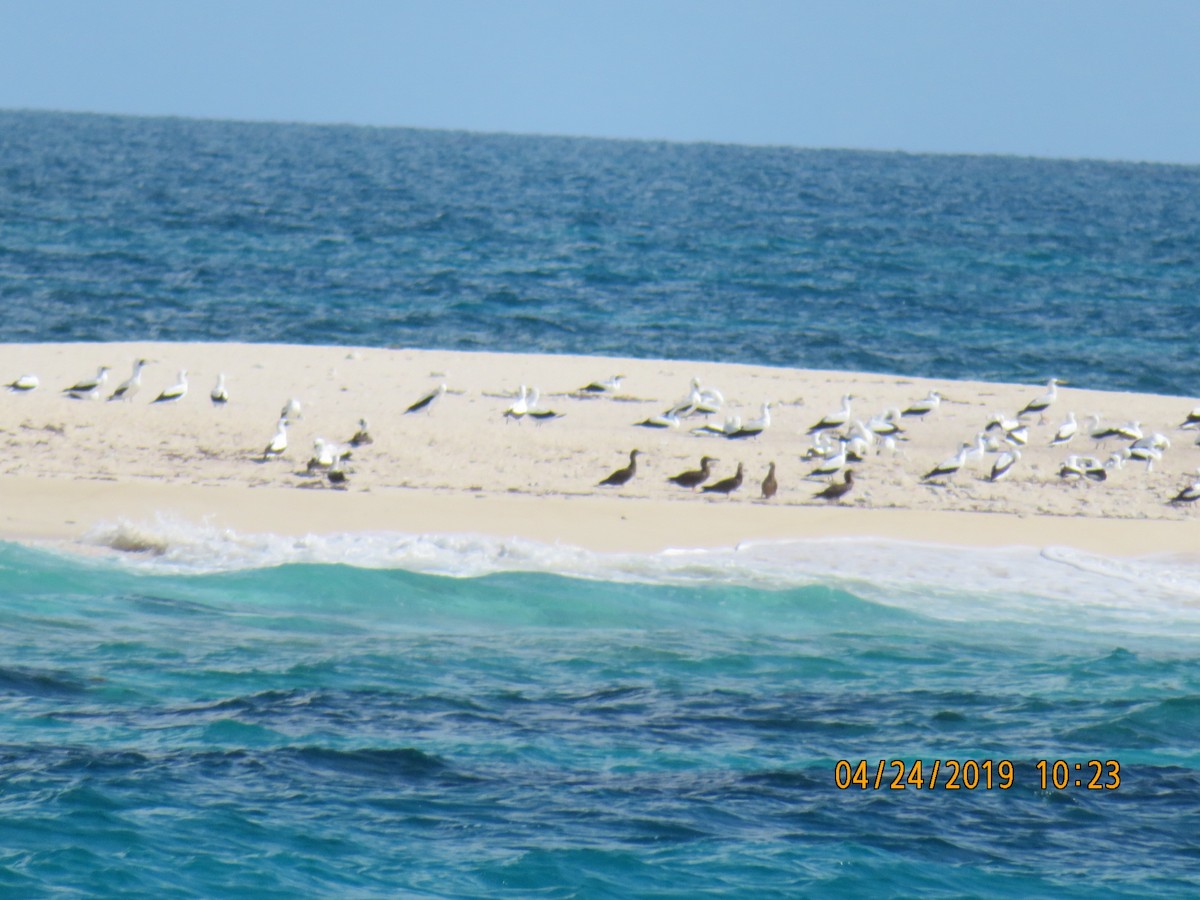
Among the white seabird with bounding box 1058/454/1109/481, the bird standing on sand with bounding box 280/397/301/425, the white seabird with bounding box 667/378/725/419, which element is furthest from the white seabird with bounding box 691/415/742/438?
the bird standing on sand with bounding box 280/397/301/425

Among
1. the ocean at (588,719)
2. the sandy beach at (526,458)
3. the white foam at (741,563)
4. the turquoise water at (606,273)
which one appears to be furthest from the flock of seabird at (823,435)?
the turquoise water at (606,273)

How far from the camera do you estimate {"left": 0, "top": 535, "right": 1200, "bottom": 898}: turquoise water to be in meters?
7.09

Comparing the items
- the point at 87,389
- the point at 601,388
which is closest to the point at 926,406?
the point at 601,388

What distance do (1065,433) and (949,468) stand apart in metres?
2.58

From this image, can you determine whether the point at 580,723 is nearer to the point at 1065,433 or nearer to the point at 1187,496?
the point at 1187,496

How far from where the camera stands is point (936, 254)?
4347 cm

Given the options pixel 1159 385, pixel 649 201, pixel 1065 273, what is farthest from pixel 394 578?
pixel 649 201

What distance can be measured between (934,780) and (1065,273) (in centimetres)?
3403

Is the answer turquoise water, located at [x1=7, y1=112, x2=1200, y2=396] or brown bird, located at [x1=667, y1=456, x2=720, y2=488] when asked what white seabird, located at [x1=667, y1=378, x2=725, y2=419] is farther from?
turquoise water, located at [x1=7, y1=112, x2=1200, y2=396]

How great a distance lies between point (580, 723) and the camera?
8852 millimetres

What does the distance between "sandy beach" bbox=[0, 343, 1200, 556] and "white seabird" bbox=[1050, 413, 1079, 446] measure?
0.09 m

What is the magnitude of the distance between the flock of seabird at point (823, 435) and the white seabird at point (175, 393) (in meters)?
0.01

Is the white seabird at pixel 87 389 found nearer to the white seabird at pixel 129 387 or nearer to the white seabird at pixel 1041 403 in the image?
the white seabird at pixel 129 387

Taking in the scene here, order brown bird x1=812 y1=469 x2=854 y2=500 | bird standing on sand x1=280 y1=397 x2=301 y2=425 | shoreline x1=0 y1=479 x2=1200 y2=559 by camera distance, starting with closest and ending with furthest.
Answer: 1. shoreline x1=0 y1=479 x2=1200 y2=559
2. brown bird x1=812 y1=469 x2=854 y2=500
3. bird standing on sand x1=280 y1=397 x2=301 y2=425
